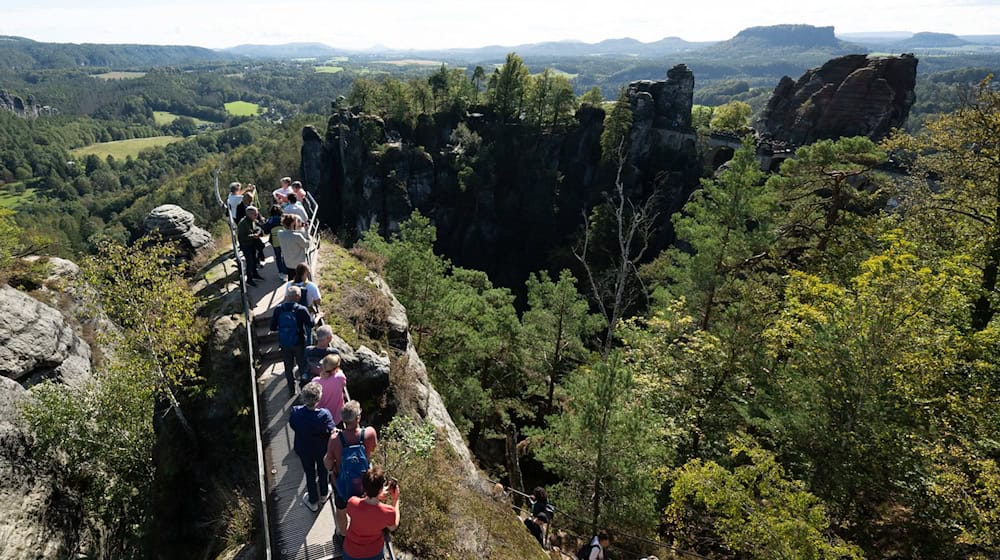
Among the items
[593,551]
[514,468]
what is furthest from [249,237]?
[514,468]

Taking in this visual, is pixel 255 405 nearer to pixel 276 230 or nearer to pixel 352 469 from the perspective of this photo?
pixel 352 469

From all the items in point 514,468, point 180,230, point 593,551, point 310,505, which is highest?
point 180,230

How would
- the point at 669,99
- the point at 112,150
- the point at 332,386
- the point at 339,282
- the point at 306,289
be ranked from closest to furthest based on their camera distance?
1. the point at 332,386
2. the point at 306,289
3. the point at 339,282
4. the point at 669,99
5. the point at 112,150

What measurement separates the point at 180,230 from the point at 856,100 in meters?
75.9

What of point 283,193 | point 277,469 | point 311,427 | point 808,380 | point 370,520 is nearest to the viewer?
point 370,520

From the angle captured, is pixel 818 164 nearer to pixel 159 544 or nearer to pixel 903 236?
pixel 903 236

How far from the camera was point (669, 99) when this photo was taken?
2640 inches

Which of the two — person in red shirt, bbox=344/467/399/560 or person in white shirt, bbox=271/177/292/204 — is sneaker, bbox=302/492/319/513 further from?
person in white shirt, bbox=271/177/292/204

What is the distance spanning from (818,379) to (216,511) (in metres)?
15.3

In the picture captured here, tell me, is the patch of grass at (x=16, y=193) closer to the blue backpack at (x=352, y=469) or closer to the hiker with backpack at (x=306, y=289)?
the hiker with backpack at (x=306, y=289)

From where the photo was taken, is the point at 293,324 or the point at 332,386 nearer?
the point at 332,386

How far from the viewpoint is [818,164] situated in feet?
71.6

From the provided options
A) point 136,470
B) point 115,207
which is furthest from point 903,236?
→ point 115,207

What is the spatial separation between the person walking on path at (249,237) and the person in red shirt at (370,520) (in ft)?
30.0
